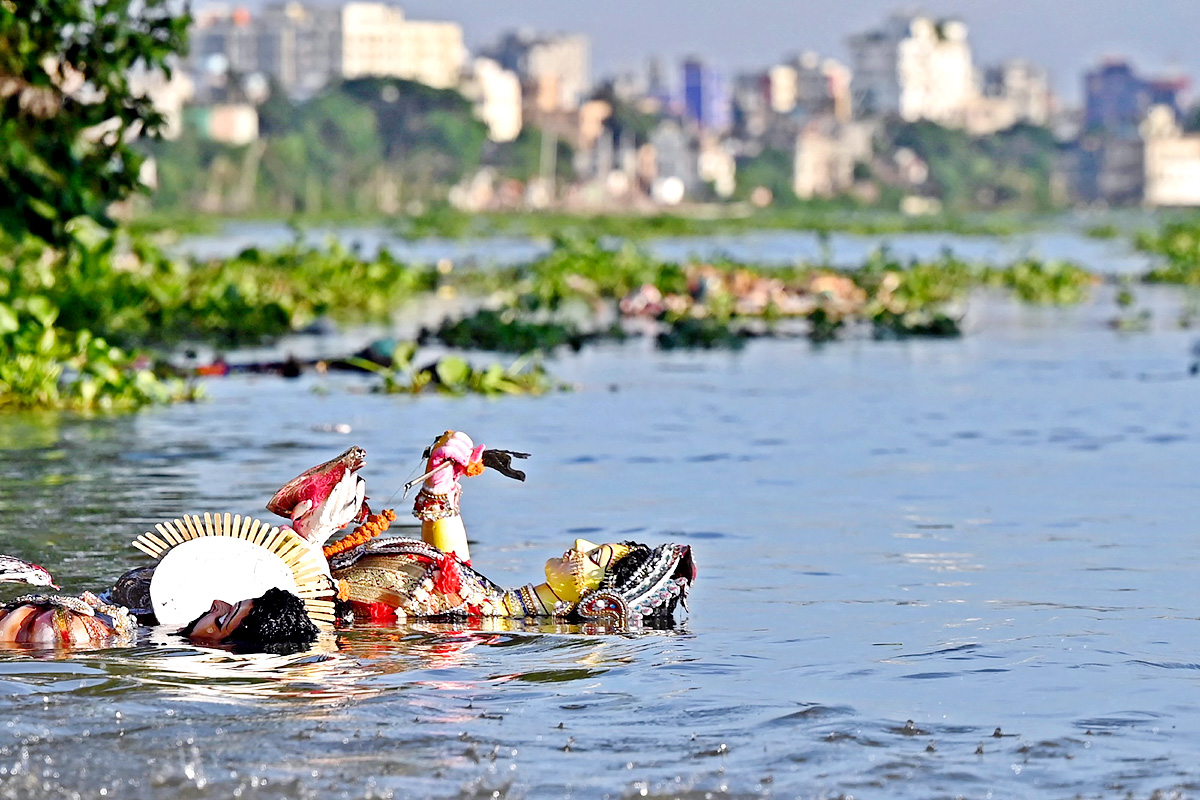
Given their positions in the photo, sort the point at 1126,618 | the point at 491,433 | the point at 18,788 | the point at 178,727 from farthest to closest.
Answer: the point at 491,433
the point at 1126,618
the point at 178,727
the point at 18,788

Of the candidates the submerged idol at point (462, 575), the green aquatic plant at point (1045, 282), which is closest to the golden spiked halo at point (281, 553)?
the submerged idol at point (462, 575)

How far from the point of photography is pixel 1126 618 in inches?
298

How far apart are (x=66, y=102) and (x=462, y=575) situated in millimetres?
8588

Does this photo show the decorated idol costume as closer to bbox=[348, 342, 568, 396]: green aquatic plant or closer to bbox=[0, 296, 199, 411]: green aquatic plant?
bbox=[0, 296, 199, 411]: green aquatic plant

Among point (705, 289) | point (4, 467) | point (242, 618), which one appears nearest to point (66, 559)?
point (242, 618)

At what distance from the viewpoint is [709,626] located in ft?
24.3

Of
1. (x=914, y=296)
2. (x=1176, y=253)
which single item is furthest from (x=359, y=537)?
(x=1176, y=253)

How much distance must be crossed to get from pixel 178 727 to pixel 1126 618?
11.3 feet

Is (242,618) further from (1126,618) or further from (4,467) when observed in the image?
(4,467)

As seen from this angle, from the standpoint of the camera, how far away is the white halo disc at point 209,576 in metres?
6.84

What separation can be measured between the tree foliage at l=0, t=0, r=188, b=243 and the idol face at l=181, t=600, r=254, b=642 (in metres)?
8.09

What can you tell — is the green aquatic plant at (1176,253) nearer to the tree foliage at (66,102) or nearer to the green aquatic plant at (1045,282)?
the green aquatic plant at (1045,282)

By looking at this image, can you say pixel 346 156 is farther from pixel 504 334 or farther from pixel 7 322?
pixel 7 322

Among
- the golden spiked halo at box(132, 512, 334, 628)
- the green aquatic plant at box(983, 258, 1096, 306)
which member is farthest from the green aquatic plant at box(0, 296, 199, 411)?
the green aquatic plant at box(983, 258, 1096, 306)
